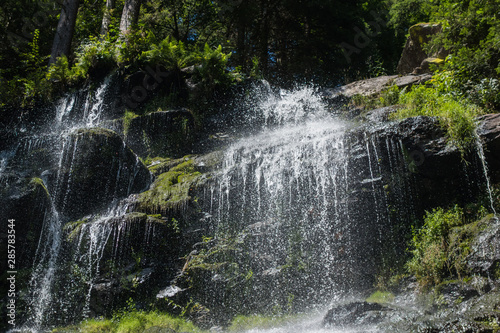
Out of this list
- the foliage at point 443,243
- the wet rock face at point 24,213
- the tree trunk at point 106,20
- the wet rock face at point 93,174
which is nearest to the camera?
the foliage at point 443,243

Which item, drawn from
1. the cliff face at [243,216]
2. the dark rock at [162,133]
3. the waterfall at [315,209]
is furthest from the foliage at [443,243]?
the dark rock at [162,133]

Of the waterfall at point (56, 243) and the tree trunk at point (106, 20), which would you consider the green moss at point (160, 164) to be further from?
the tree trunk at point (106, 20)

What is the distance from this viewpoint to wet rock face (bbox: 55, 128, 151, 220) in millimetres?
8984

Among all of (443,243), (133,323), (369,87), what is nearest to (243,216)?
(133,323)

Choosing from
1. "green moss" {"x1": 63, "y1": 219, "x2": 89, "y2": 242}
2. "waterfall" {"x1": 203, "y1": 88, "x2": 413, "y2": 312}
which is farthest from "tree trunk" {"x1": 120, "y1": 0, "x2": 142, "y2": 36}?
"waterfall" {"x1": 203, "y1": 88, "x2": 413, "y2": 312}

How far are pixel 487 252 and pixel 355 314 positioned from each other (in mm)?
2394

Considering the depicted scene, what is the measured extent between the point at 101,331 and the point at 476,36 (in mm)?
11427

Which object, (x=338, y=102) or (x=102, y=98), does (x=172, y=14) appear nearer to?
(x=102, y=98)

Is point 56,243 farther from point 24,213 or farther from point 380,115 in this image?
point 380,115

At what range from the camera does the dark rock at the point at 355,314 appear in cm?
586

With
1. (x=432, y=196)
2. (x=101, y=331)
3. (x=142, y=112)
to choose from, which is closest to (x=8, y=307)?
(x=101, y=331)

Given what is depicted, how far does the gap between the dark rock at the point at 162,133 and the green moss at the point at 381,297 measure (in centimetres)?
651

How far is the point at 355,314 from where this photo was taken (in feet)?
19.8

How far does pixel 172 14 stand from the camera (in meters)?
16.8
